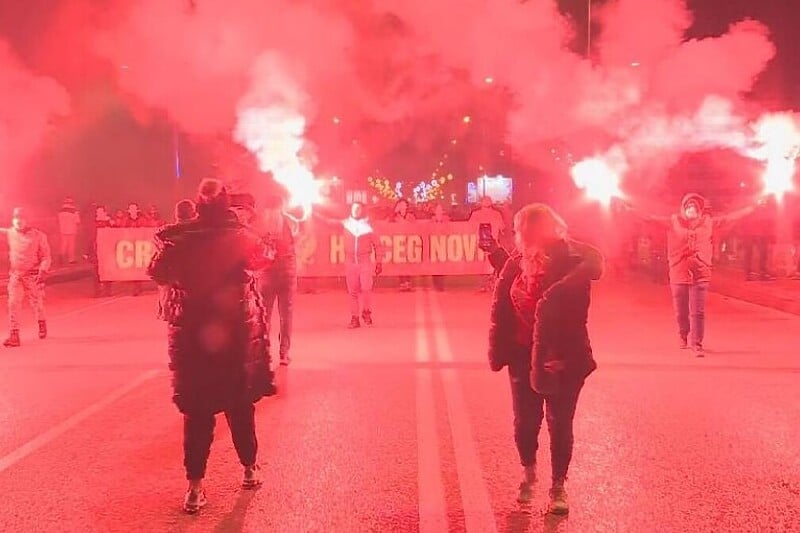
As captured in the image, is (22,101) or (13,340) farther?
(22,101)

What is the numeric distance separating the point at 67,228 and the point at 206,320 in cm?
2254

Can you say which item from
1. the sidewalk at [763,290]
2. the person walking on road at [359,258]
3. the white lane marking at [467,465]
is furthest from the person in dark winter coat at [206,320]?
the sidewalk at [763,290]

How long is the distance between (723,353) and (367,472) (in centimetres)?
602

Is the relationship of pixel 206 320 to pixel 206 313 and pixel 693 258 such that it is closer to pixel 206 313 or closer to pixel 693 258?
pixel 206 313

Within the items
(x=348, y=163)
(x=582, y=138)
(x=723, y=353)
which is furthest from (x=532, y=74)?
(x=348, y=163)

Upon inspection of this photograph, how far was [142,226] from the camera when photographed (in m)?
19.0

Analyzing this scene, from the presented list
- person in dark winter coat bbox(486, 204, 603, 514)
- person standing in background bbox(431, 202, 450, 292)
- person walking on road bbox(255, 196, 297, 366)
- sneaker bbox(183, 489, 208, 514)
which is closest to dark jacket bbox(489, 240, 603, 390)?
person in dark winter coat bbox(486, 204, 603, 514)

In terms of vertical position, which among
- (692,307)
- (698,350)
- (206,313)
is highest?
(206,313)

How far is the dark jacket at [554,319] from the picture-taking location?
15.5 ft

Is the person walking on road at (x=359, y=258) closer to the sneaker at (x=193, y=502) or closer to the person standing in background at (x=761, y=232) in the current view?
the sneaker at (x=193, y=502)

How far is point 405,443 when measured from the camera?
20.8 feet

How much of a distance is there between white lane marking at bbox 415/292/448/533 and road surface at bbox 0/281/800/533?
0.02 m

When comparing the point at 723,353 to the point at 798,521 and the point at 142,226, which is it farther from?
the point at 142,226

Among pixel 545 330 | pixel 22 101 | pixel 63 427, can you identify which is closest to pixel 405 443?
pixel 545 330
